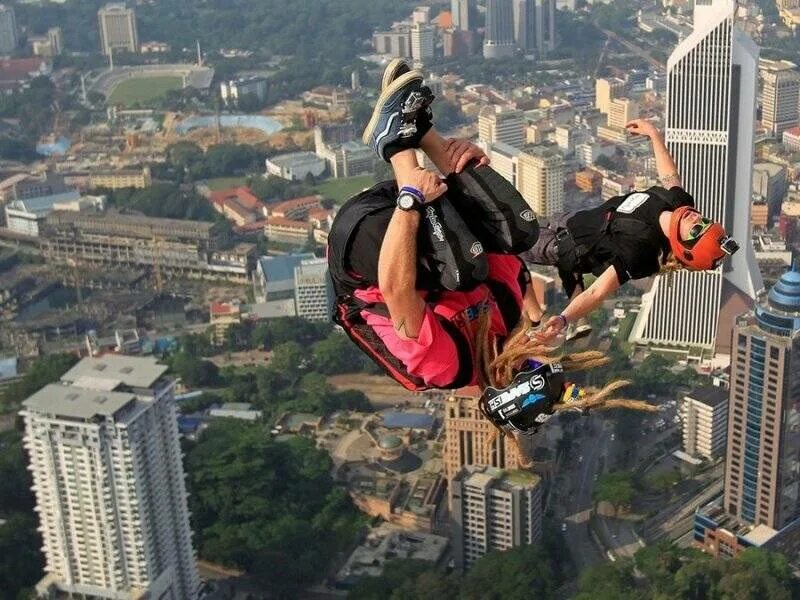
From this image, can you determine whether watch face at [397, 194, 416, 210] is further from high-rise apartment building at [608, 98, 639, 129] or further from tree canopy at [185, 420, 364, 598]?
high-rise apartment building at [608, 98, 639, 129]

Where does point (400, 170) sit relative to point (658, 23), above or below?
above

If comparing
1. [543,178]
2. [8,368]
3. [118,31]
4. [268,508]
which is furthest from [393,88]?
[118,31]

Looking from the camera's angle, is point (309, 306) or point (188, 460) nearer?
point (188, 460)

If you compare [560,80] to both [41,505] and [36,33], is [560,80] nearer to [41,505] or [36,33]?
[36,33]

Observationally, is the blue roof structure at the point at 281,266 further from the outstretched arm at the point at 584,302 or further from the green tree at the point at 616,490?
the outstretched arm at the point at 584,302

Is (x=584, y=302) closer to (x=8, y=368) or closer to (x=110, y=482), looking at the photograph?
(x=110, y=482)

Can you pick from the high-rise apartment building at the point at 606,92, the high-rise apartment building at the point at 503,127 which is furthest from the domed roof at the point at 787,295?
the high-rise apartment building at the point at 606,92

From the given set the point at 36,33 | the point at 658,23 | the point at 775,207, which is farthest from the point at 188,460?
the point at 36,33

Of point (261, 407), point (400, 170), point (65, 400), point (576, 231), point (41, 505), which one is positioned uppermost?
point (400, 170)
